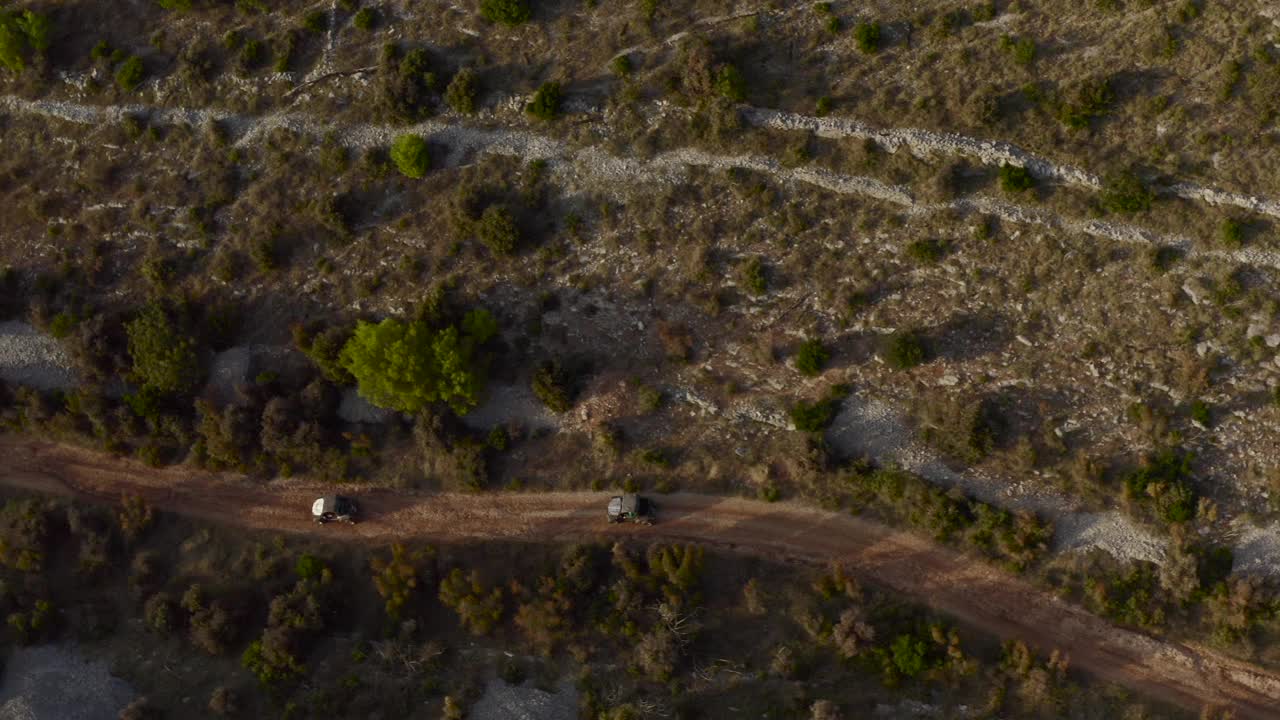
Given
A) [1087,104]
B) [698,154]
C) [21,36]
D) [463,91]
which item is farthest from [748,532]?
[21,36]

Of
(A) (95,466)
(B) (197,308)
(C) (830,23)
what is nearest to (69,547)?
(A) (95,466)

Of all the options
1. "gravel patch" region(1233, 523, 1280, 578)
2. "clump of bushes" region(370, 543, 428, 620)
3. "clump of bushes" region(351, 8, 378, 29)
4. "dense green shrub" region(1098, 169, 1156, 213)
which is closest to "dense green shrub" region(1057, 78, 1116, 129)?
"dense green shrub" region(1098, 169, 1156, 213)

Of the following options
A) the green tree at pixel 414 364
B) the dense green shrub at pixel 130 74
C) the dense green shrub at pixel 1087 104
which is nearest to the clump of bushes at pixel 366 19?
the dense green shrub at pixel 130 74

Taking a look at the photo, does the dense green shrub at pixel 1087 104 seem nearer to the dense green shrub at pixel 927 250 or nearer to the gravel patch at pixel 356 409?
the dense green shrub at pixel 927 250

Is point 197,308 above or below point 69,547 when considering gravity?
above

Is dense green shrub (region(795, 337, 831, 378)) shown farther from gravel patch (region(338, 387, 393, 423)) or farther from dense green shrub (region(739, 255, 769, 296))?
gravel patch (region(338, 387, 393, 423))

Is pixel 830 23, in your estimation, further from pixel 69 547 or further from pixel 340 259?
pixel 69 547
